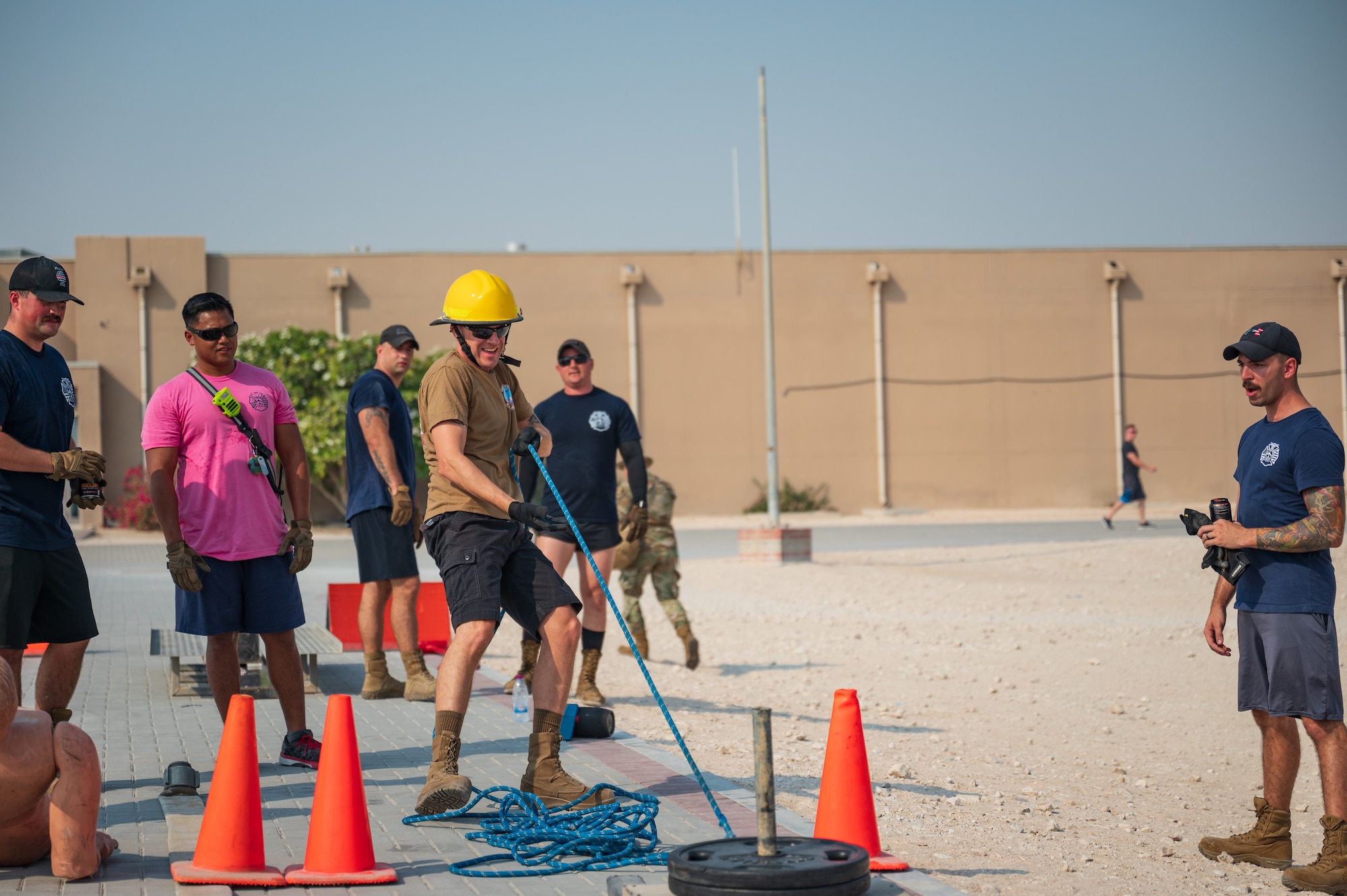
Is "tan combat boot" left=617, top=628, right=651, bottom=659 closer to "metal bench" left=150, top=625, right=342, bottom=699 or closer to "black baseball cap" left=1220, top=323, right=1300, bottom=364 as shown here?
"metal bench" left=150, top=625, right=342, bottom=699

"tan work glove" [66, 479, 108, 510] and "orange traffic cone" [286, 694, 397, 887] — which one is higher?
"tan work glove" [66, 479, 108, 510]

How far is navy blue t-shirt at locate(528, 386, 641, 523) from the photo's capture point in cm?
841

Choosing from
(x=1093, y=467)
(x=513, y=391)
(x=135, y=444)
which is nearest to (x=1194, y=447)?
(x=1093, y=467)

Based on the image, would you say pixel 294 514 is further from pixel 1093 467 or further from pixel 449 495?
pixel 1093 467

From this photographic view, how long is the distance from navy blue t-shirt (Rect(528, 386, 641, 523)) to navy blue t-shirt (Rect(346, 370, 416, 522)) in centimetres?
90

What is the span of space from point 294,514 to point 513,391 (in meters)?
1.27

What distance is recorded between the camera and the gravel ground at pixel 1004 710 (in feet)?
18.3

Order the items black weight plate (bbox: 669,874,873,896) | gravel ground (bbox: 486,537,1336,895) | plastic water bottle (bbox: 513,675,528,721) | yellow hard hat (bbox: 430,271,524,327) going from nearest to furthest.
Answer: black weight plate (bbox: 669,874,873,896), yellow hard hat (bbox: 430,271,524,327), gravel ground (bbox: 486,537,1336,895), plastic water bottle (bbox: 513,675,528,721)

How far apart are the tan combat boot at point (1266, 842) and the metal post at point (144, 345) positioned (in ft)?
102

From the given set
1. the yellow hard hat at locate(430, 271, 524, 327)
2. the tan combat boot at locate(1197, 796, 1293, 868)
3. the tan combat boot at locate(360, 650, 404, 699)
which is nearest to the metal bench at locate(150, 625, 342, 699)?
the tan combat boot at locate(360, 650, 404, 699)

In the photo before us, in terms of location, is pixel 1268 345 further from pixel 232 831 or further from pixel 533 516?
pixel 232 831

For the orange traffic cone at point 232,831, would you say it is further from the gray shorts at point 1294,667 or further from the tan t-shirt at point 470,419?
the gray shorts at point 1294,667

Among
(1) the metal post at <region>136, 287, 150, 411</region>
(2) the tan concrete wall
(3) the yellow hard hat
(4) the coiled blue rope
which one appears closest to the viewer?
(4) the coiled blue rope

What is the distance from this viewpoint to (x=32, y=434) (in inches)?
206
